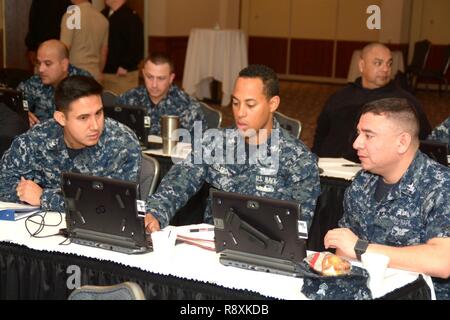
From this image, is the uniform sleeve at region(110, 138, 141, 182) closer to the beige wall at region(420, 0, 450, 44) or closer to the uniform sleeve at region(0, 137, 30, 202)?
the uniform sleeve at region(0, 137, 30, 202)

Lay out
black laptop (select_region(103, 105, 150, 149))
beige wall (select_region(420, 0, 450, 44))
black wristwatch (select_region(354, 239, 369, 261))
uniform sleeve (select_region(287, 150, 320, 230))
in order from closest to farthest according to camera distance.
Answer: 1. black wristwatch (select_region(354, 239, 369, 261))
2. uniform sleeve (select_region(287, 150, 320, 230))
3. black laptop (select_region(103, 105, 150, 149))
4. beige wall (select_region(420, 0, 450, 44))

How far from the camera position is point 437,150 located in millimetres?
4062

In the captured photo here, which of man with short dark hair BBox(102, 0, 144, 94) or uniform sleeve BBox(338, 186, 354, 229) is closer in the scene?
uniform sleeve BBox(338, 186, 354, 229)

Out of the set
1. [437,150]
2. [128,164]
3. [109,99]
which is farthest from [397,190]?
[109,99]

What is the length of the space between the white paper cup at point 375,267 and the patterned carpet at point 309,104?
636 centimetres

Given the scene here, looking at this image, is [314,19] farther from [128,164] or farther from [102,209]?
[102,209]

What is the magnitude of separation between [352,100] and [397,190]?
276 centimetres

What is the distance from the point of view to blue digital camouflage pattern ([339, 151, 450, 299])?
2.88 meters

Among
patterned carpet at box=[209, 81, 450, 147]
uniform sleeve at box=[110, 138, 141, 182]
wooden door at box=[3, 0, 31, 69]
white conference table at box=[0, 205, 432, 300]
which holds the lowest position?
patterned carpet at box=[209, 81, 450, 147]

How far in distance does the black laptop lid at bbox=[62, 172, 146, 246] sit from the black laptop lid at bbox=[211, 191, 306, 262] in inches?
11.9

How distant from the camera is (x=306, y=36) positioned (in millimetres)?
15703

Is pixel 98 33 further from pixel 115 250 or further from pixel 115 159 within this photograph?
pixel 115 250

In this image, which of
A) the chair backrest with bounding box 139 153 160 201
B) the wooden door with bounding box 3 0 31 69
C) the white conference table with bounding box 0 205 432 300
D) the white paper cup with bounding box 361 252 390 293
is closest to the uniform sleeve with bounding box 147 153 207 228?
the chair backrest with bounding box 139 153 160 201
